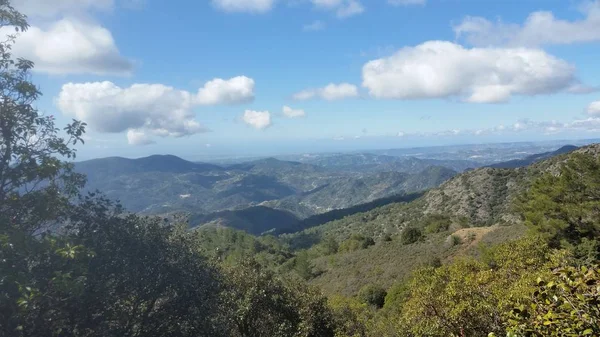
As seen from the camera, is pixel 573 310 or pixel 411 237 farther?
pixel 411 237

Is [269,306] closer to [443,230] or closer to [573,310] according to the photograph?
[573,310]

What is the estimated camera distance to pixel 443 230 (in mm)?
64438

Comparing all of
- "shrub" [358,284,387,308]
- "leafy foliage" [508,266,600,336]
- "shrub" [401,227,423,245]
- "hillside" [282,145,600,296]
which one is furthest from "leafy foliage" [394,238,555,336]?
"shrub" [401,227,423,245]

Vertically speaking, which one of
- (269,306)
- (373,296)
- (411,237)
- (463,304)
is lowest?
(373,296)

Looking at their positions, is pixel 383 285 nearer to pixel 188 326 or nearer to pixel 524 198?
pixel 524 198

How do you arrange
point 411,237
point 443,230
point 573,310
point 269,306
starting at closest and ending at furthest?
point 573,310 → point 269,306 → point 411,237 → point 443,230

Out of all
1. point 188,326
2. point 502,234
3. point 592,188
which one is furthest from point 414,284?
point 502,234

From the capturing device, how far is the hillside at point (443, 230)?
45.5 metres

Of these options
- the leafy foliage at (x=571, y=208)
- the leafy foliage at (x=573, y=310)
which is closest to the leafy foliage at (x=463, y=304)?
the leafy foliage at (x=573, y=310)

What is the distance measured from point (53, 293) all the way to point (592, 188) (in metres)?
38.2

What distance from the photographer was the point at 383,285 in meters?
41.4

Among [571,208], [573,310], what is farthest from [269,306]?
[571,208]

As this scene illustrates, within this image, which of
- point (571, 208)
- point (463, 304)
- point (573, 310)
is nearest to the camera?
point (573, 310)

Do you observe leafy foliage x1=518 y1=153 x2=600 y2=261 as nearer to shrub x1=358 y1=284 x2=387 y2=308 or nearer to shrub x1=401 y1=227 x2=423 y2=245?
shrub x1=358 y1=284 x2=387 y2=308
